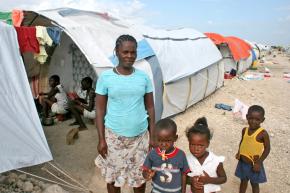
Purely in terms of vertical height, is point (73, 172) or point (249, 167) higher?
point (249, 167)

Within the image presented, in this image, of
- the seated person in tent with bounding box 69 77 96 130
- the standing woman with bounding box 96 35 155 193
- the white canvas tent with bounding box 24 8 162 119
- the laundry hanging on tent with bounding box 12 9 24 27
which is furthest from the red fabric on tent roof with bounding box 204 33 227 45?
the standing woman with bounding box 96 35 155 193

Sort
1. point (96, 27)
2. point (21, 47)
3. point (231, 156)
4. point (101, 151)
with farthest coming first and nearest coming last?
point (96, 27) → point (231, 156) → point (21, 47) → point (101, 151)

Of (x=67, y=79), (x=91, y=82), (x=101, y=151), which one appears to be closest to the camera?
(x=101, y=151)

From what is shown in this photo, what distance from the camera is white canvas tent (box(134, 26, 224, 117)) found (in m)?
6.60

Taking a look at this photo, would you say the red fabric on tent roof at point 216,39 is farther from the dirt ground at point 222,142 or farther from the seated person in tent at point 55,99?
the seated person in tent at point 55,99

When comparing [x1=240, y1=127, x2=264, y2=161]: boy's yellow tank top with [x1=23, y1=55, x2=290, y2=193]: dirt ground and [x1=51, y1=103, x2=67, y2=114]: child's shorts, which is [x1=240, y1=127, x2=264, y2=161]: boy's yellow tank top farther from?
[x1=51, y1=103, x2=67, y2=114]: child's shorts

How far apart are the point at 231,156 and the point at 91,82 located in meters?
3.24

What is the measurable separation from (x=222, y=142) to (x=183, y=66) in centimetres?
223

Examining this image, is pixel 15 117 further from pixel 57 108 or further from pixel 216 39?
pixel 216 39

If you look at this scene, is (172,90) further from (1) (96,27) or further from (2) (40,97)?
(2) (40,97)

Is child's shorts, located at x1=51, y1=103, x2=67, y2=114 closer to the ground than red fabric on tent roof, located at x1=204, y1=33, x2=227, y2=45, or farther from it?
closer to the ground

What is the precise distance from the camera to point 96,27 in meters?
5.55

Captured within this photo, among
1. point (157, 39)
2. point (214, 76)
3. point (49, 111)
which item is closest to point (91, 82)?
point (49, 111)

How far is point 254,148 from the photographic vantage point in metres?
3.19
